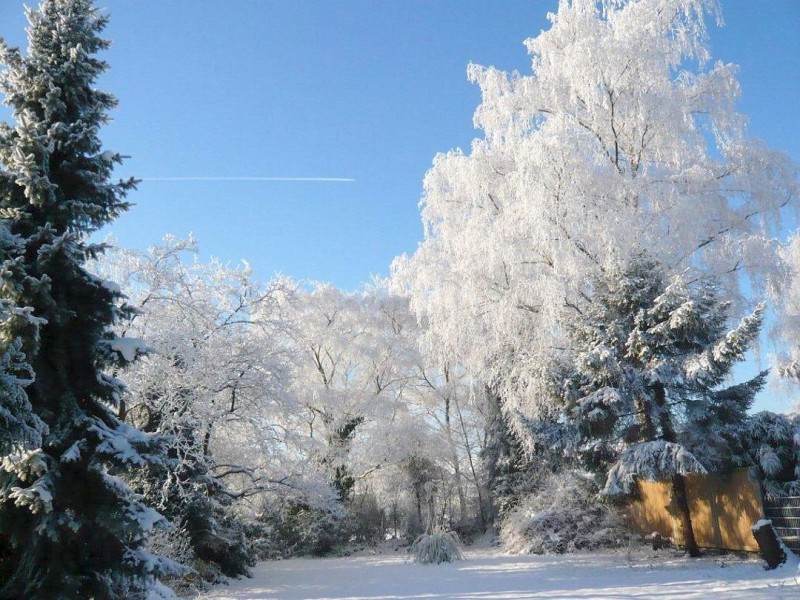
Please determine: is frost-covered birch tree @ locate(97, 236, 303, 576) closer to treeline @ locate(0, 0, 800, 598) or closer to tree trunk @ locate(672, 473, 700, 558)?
treeline @ locate(0, 0, 800, 598)

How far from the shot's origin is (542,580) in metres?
9.66

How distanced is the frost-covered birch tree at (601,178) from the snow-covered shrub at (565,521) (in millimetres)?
2795

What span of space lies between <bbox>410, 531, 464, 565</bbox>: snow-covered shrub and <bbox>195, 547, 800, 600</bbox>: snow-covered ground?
1.21ft

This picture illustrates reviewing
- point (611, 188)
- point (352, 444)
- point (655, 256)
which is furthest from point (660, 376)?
point (352, 444)

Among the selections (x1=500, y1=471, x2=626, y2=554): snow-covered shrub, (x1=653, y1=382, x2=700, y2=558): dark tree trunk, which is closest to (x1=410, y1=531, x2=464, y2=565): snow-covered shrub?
(x1=500, y1=471, x2=626, y2=554): snow-covered shrub

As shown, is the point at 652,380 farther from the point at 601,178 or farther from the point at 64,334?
→ the point at 64,334

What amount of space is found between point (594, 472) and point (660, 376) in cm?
301

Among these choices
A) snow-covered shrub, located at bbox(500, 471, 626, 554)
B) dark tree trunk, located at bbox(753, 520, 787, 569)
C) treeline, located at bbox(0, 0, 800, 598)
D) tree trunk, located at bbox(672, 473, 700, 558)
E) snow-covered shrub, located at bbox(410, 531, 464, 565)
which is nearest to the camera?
treeline, located at bbox(0, 0, 800, 598)

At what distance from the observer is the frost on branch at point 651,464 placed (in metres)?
9.90

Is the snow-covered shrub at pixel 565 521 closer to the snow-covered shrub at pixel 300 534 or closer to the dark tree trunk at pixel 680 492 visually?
the dark tree trunk at pixel 680 492

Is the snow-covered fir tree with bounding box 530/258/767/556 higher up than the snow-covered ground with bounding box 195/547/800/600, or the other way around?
the snow-covered fir tree with bounding box 530/258/767/556

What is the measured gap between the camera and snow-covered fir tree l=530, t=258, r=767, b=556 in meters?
10.4

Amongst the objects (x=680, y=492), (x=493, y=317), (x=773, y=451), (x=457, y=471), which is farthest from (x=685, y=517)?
(x=457, y=471)

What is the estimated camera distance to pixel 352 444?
21.5 meters
